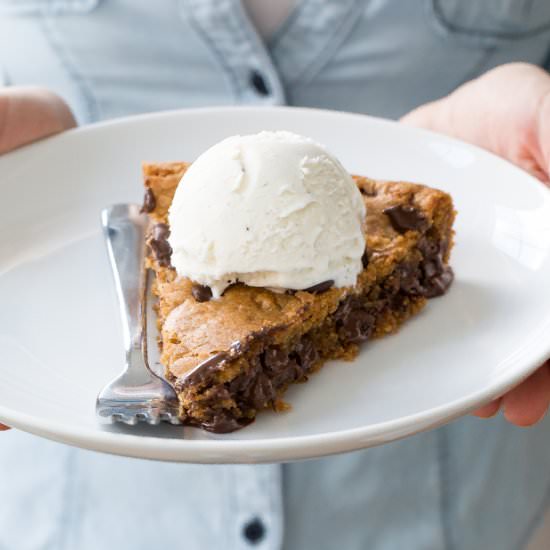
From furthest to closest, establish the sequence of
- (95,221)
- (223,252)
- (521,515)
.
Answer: (521,515) → (95,221) → (223,252)

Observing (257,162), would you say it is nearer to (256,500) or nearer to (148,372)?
(148,372)

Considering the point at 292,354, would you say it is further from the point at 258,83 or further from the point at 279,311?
the point at 258,83

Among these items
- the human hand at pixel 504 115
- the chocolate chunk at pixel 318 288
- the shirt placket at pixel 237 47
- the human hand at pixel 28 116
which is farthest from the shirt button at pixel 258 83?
the chocolate chunk at pixel 318 288

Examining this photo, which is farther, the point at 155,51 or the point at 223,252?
the point at 155,51

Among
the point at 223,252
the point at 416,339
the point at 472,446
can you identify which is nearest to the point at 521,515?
the point at 472,446

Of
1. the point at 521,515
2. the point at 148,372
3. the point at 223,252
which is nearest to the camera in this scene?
the point at 148,372

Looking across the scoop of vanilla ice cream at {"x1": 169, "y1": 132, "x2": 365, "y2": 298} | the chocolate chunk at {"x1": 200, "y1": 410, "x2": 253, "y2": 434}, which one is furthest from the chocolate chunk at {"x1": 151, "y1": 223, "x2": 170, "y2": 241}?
the chocolate chunk at {"x1": 200, "y1": 410, "x2": 253, "y2": 434}

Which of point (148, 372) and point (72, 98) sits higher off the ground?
point (148, 372)
